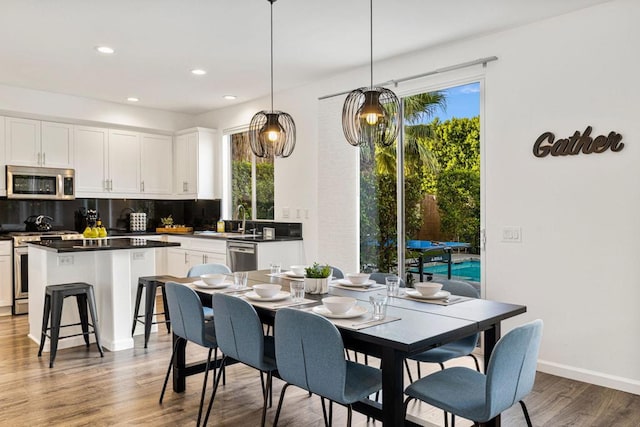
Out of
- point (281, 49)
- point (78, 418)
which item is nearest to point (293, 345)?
point (78, 418)

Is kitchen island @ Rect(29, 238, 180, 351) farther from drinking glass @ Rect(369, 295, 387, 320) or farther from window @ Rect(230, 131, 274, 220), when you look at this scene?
drinking glass @ Rect(369, 295, 387, 320)

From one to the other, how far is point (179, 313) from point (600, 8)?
3586 millimetres

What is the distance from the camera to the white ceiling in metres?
3.54

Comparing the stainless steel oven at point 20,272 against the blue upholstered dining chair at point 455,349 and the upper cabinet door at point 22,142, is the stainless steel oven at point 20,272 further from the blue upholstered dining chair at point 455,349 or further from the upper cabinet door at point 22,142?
the blue upholstered dining chair at point 455,349

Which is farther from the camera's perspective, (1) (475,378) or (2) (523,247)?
(2) (523,247)

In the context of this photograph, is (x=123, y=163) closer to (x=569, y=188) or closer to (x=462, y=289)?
(x=462, y=289)

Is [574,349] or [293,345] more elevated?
[293,345]

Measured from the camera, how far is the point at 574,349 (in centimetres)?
362

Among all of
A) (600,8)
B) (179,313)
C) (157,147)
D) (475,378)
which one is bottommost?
(475,378)

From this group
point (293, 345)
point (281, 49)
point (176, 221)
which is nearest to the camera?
point (293, 345)

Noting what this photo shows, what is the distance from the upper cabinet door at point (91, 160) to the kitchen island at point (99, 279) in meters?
2.18

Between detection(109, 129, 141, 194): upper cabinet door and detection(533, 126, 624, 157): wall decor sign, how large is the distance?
5.47 meters

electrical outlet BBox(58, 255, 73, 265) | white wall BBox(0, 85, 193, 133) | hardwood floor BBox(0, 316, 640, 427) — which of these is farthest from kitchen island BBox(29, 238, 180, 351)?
white wall BBox(0, 85, 193, 133)

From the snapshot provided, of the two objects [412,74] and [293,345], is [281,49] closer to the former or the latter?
[412,74]
